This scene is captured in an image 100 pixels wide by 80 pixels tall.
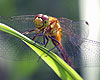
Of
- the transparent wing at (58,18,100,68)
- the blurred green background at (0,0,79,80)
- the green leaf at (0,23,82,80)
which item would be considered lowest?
the blurred green background at (0,0,79,80)

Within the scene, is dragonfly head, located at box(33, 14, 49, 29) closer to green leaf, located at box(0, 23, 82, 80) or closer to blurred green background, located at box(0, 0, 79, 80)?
green leaf, located at box(0, 23, 82, 80)

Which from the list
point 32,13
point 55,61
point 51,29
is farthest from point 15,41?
point 32,13

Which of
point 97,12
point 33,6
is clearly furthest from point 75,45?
point 33,6

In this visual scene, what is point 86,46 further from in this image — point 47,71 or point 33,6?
point 33,6

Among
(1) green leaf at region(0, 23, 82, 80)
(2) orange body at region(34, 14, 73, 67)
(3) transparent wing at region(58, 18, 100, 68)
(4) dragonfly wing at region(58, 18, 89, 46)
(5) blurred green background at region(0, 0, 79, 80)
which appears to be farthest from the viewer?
(5) blurred green background at region(0, 0, 79, 80)

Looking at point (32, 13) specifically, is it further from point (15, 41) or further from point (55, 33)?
point (15, 41)

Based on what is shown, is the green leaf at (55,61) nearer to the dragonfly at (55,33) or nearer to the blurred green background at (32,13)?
the dragonfly at (55,33)

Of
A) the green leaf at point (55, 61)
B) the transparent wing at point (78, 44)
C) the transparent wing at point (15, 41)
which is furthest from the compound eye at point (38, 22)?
the green leaf at point (55, 61)

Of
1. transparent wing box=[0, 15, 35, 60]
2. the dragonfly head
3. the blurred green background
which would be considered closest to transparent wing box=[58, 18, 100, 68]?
the dragonfly head
